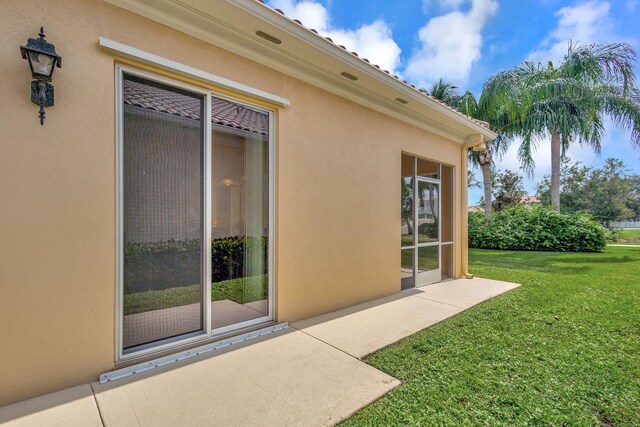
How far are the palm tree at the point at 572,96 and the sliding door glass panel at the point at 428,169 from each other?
362 inches

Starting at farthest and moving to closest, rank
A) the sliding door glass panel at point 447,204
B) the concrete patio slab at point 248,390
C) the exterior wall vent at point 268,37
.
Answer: the sliding door glass panel at point 447,204 → the exterior wall vent at point 268,37 → the concrete patio slab at point 248,390

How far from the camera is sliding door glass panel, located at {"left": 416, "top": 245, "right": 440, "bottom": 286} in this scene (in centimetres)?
702

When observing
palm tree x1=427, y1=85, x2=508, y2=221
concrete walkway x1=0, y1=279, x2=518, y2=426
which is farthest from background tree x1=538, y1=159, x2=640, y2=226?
concrete walkway x1=0, y1=279, x2=518, y2=426

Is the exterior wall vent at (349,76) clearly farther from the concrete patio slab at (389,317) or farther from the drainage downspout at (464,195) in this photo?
the drainage downspout at (464,195)

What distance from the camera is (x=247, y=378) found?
2971 mm

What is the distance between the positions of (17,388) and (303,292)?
3158mm

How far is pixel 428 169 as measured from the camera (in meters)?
7.21

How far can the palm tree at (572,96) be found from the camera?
13.4m

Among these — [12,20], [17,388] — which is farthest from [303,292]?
[12,20]

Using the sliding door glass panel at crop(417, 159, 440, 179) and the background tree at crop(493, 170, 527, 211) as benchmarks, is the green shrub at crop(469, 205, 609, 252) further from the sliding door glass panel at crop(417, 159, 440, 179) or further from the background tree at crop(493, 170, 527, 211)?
the background tree at crop(493, 170, 527, 211)

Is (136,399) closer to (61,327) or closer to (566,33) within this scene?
(61,327)

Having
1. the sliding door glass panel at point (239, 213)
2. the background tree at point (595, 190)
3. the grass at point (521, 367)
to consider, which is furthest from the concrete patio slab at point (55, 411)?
the background tree at point (595, 190)

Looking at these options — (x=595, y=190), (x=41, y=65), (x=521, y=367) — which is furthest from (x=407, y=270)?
(x=595, y=190)

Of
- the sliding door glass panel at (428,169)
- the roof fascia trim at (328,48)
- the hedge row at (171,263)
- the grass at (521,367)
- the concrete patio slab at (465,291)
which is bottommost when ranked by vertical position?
the concrete patio slab at (465,291)
